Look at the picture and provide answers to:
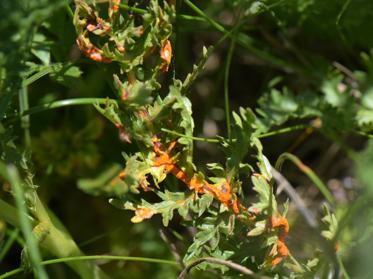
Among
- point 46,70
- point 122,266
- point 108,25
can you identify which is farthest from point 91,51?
point 122,266

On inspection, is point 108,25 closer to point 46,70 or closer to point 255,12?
point 46,70

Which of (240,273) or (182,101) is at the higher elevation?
(182,101)

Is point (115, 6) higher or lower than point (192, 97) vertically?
higher

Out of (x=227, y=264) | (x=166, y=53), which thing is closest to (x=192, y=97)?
(x=166, y=53)

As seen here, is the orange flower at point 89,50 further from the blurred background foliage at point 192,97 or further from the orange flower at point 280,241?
the orange flower at point 280,241

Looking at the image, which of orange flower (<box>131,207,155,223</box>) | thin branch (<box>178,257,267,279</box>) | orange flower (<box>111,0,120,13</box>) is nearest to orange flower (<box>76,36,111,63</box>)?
orange flower (<box>111,0,120,13</box>)

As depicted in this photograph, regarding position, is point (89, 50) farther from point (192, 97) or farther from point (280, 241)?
point (192, 97)

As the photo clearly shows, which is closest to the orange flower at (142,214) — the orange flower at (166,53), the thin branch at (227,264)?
the thin branch at (227,264)
